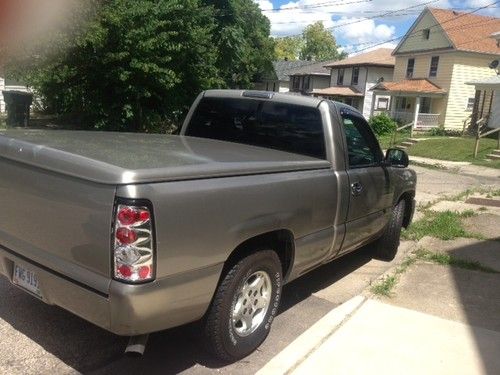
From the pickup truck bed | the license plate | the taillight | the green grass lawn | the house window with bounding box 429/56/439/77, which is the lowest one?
the green grass lawn

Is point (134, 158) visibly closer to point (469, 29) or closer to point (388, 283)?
point (388, 283)

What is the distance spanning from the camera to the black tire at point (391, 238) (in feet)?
19.2

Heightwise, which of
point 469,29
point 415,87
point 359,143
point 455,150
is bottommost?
point 455,150

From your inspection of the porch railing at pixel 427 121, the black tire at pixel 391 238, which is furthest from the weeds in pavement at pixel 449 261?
the porch railing at pixel 427 121

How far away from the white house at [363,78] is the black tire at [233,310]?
135 ft

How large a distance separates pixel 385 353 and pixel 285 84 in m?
65.7

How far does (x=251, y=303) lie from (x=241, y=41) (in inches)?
945

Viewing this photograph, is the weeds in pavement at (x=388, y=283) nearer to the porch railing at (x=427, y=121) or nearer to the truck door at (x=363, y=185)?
the truck door at (x=363, y=185)

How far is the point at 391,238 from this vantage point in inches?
232

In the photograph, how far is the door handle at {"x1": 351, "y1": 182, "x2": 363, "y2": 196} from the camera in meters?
4.46

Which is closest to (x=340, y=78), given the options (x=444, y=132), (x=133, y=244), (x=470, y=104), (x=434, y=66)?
(x=434, y=66)

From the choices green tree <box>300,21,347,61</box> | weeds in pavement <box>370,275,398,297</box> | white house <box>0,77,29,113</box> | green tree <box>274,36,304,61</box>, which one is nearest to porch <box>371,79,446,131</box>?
white house <box>0,77,29,113</box>

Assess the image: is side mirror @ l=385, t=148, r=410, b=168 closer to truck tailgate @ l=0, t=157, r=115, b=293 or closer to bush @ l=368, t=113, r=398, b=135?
truck tailgate @ l=0, t=157, r=115, b=293

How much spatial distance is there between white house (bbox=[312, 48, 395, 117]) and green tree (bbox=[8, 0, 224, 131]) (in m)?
28.0
